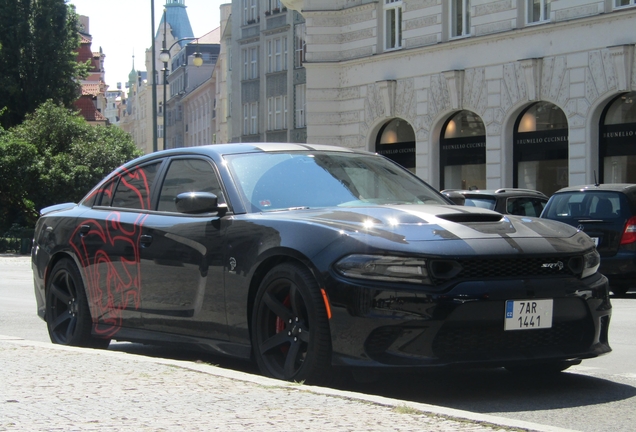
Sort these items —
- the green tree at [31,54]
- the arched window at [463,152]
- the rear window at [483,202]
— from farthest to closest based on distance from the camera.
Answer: the green tree at [31,54] → the arched window at [463,152] → the rear window at [483,202]

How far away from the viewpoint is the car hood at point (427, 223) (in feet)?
20.7

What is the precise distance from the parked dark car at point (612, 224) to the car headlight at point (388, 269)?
10.4m

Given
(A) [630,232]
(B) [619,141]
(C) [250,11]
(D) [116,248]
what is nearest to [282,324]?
(D) [116,248]

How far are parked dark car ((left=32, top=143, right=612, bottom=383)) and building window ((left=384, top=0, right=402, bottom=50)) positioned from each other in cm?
2983

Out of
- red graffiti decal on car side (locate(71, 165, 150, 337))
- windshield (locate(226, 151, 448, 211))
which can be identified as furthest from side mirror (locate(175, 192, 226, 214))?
red graffiti decal on car side (locate(71, 165, 150, 337))

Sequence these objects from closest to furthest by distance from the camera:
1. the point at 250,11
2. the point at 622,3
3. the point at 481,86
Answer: the point at 622,3, the point at 481,86, the point at 250,11

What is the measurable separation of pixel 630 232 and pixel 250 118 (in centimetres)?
4853

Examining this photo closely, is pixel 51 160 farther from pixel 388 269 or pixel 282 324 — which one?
pixel 388 269

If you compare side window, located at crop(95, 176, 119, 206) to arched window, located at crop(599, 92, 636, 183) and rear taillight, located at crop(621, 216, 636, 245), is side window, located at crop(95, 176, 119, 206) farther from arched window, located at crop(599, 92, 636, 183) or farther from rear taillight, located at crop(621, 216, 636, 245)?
arched window, located at crop(599, 92, 636, 183)

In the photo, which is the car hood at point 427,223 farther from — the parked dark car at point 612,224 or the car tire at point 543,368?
the parked dark car at point 612,224

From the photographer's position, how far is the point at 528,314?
6250mm

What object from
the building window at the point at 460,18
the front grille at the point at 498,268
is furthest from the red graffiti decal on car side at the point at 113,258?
the building window at the point at 460,18

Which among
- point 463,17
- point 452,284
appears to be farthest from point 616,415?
point 463,17

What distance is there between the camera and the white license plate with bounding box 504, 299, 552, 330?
6.19 m
